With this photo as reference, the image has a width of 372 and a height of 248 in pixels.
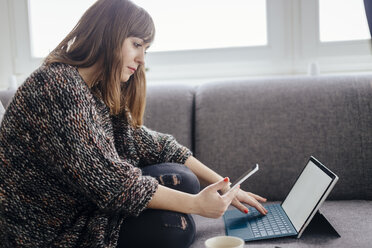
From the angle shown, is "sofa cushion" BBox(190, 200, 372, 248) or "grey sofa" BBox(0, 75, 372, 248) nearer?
"sofa cushion" BBox(190, 200, 372, 248)

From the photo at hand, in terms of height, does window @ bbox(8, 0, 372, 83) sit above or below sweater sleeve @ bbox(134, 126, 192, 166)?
above

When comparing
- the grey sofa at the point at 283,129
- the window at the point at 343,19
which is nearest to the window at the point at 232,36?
the window at the point at 343,19

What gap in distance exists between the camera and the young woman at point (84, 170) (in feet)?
3.27

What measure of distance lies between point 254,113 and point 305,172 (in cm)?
30

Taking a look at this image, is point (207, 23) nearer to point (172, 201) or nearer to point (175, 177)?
point (175, 177)

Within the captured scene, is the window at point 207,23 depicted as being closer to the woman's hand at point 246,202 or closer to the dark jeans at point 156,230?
the woman's hand at point 246,202

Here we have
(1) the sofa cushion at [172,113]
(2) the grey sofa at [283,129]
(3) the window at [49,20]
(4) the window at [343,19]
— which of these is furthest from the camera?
(3) the window at [49,20]

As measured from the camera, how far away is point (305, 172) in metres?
1.33

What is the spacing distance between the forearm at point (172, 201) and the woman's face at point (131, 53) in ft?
1.19

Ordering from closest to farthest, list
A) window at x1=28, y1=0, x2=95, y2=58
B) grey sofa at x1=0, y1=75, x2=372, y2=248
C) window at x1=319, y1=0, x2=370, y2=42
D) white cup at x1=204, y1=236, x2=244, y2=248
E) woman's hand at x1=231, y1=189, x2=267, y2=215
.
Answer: white cup at x1=204, y1=236, x2=244, y2=248 < woman's hand at x1=231, y1=189, x2=267, y2=215 < grey sofa at x1=0, y1=75, x2=372, y2=248 < window at x1=319, y1=0, x2=370, y2=42 < window at x1=28, y1=0, x2=95, y2=58

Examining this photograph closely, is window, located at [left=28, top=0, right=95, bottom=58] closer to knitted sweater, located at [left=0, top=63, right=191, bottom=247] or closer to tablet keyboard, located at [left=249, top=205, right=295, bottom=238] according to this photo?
knitted sweater, located at [left=0, top=63, right=191, bottom=247]

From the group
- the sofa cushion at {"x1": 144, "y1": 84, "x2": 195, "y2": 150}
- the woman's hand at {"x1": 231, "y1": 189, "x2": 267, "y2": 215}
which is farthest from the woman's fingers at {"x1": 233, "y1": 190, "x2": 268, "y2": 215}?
the sofa cushion at {"x1": 144, "y1": 84, "x2": 195, "y2": 150}

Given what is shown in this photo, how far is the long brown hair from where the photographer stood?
1131 millimetres

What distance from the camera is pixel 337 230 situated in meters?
1.16
